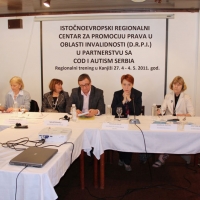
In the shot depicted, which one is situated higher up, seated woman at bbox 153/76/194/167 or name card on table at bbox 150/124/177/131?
seated woman at bbox 153/76/194/167

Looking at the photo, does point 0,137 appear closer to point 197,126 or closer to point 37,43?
point 197,126

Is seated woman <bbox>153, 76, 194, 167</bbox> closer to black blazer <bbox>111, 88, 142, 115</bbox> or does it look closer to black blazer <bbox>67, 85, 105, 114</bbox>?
black blazer <bbox>111, 88, 142, 115</bbox>

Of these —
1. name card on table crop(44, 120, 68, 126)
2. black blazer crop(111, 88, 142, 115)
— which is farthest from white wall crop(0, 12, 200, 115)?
name card on table crop(44, 120, 68, 126)

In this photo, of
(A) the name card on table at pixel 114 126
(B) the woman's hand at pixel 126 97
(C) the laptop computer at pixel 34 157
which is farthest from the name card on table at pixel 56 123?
(B) the woman's hand at pixel 126 97

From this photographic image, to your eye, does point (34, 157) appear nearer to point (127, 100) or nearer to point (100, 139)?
point (100, 139)

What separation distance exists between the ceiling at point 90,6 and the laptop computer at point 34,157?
2.80 meters

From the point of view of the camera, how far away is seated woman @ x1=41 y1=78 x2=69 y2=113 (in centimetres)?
380

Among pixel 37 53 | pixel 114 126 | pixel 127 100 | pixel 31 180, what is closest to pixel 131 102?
pixel 127 100

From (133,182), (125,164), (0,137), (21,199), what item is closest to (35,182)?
(21,199)

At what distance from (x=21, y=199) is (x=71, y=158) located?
1.87ft

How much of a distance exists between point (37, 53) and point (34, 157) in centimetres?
346

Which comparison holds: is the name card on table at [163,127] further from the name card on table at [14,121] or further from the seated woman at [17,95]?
the seated woman at [17,95]

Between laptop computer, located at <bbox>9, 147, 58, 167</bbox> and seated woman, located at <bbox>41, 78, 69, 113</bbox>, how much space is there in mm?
2029

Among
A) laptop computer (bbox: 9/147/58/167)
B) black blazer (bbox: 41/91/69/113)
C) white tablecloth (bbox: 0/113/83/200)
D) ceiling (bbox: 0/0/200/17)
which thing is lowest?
white tablecloth (bbox: 0/113/83/200)
